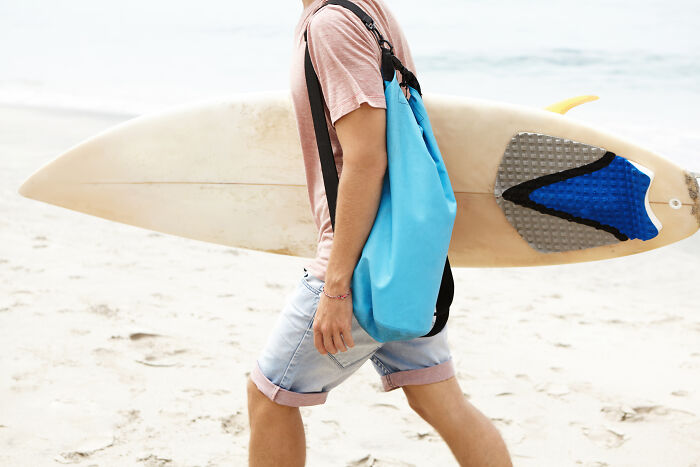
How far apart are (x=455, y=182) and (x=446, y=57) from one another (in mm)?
13372

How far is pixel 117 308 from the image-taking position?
10.5ft

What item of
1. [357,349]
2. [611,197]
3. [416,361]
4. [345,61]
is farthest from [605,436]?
[345,61]

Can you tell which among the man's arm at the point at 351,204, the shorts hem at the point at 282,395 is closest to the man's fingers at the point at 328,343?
the man's arm at the point at 351,204

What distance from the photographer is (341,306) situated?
1.36 metres

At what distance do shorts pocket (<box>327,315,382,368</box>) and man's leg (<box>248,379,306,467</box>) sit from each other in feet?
0.49

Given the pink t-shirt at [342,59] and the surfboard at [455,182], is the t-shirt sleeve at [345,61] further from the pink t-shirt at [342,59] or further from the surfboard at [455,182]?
the surfboard at [455,182]

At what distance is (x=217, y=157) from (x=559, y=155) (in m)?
1.21

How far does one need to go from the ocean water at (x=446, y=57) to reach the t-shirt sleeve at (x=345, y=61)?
23.7 ft

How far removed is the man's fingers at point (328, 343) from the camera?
1.38m

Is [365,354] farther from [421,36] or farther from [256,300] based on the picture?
[421,36]

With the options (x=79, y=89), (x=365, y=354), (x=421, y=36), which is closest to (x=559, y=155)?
(x=365, y=354)

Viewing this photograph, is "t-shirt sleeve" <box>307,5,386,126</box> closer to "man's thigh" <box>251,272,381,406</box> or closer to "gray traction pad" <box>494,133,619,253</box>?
"man's thigh" <box>251,272,381,406</box>

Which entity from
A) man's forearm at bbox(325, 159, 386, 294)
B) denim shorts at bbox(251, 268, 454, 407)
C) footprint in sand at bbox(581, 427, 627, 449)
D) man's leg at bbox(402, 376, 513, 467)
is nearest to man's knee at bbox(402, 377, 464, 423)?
man's leg at bbox(402, 376, 513, 467)

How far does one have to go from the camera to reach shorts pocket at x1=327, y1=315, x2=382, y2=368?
1431 mm
